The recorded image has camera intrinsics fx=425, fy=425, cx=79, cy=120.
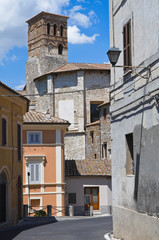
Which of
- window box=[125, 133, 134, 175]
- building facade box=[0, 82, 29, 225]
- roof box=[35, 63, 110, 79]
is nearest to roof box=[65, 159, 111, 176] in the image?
building facade box=[0, 82, 29, 225]

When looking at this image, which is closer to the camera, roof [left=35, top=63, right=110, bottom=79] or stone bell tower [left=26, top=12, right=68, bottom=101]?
roof [left=35, top=63, right=110, bottom=79]

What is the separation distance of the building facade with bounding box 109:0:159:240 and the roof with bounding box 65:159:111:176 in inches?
789

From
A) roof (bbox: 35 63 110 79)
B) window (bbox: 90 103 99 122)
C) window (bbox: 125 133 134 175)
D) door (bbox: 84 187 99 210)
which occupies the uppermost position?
roof (bbox: 35 63 110 79)

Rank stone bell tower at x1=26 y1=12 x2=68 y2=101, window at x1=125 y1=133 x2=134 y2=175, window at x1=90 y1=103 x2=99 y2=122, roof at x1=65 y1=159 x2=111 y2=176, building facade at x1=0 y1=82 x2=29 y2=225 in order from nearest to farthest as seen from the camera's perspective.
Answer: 1. window at x1=125 y1=133 x2=134 y2=175
2. building facade at x1=0 y1=82 x2=29 y2=225
3. roof at x1=65 y1=159 x2=111 y2=176
4. window at x1=90 y1=103 x2=99 y2=122
5. stone bell tower at x1=26 y1=12 x2=68 y2=101

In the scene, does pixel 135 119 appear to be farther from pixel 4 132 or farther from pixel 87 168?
pixel 87 168

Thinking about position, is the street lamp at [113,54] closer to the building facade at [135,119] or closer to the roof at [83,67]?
the building facade at [135,119]

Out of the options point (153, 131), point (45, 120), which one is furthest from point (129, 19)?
point (45, 120)

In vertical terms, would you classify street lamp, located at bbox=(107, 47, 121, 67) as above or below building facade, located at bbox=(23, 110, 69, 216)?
above

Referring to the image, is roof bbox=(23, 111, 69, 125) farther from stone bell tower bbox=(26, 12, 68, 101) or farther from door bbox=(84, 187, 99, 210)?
stone bell tower bbox=(26, 12, 68, 101)

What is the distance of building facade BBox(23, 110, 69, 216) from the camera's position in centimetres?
3166

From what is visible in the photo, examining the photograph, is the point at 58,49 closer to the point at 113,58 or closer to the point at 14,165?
the point at 14,165

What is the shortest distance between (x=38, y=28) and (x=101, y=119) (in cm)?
2615

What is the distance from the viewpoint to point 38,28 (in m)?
67.0

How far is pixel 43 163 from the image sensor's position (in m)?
31.9
